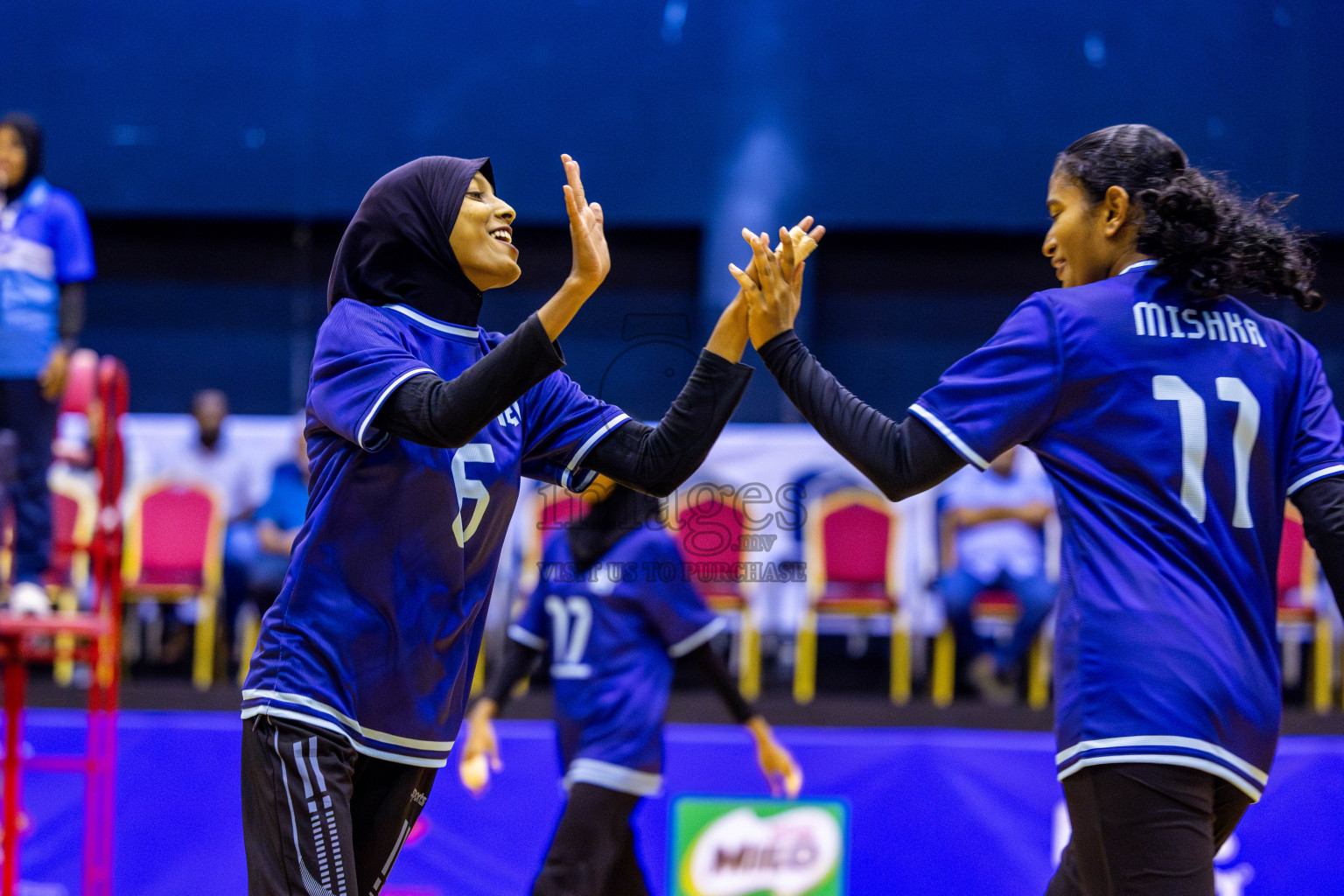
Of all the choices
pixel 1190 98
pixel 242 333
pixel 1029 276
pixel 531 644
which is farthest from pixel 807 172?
pixel 531 644

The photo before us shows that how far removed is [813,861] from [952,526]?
7.62ft

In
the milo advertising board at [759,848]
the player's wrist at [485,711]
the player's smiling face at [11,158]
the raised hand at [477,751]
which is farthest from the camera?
the player's smiling face at [11,158]

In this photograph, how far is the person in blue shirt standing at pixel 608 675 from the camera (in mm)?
3946

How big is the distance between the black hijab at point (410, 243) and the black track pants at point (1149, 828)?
4.39ft

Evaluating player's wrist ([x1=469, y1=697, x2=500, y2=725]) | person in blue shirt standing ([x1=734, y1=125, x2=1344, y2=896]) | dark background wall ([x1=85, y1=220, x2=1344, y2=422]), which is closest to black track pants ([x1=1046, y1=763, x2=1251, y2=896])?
person in blue shirt standing ([x1=734, y1=125, x2=1344, y2=896])

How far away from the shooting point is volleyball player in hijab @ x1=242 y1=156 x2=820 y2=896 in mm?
1961

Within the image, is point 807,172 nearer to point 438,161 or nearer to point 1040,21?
point 1040,21

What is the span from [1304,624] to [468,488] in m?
5.27

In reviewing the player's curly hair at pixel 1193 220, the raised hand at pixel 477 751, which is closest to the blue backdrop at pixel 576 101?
the raised hand at pixel 477 751

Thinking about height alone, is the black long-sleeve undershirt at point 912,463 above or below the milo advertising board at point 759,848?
above

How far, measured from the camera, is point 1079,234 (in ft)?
6.93

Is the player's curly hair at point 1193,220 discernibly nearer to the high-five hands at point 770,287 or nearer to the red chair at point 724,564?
the high-five hands at point 770,287

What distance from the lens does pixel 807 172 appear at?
7.88 metres

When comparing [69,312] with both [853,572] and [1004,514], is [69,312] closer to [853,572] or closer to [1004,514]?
[853,572]
